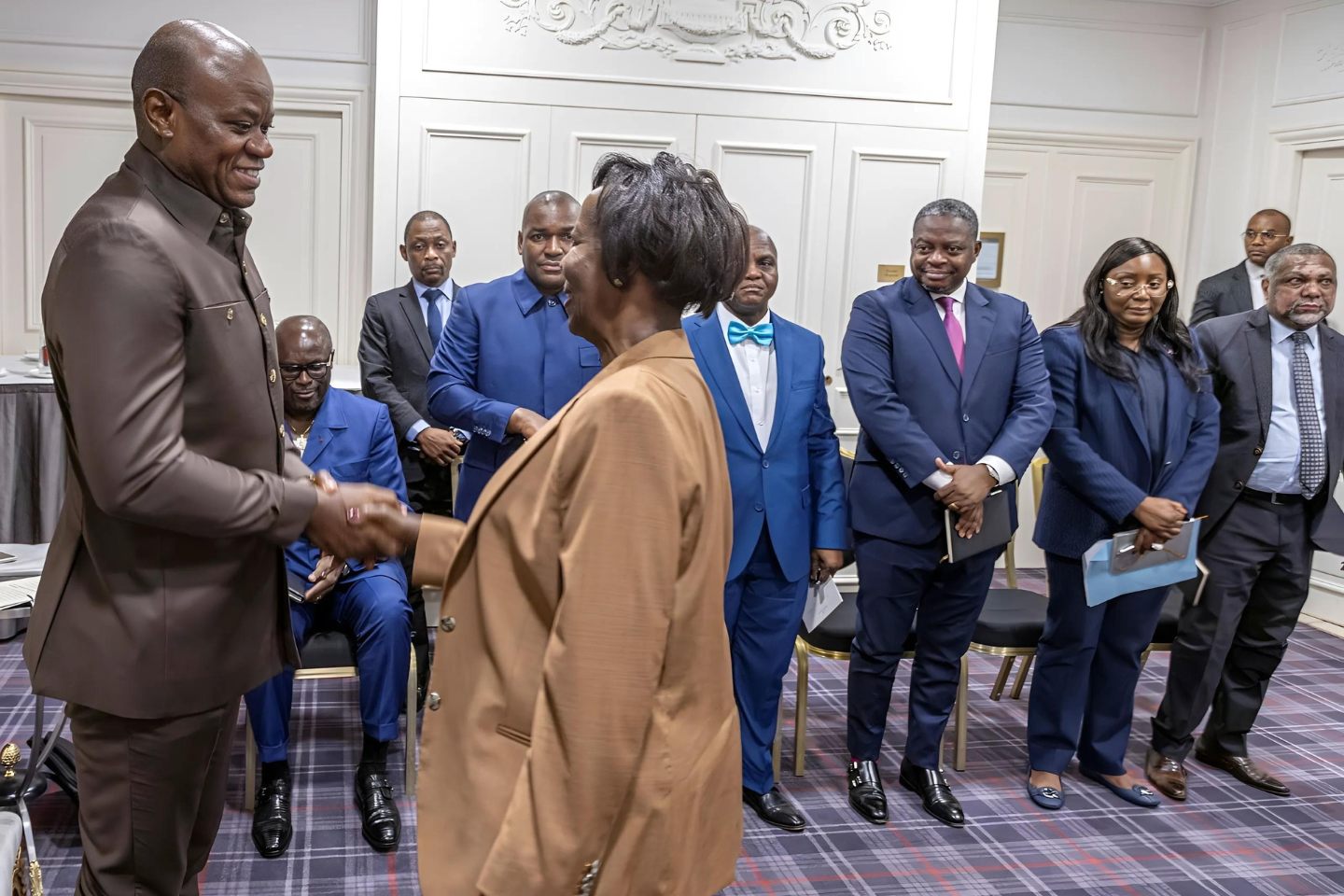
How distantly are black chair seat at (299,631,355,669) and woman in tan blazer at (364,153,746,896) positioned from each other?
1.90 meters

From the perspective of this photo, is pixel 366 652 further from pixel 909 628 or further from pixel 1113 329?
pixel 1113 329

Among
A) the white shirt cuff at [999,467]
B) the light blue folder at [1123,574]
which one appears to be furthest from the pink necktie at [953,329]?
the light blue folder at [1123,574]

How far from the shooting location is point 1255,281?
223 inches

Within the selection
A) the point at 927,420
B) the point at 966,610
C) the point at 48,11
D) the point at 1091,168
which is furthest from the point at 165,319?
the point at 1091,168

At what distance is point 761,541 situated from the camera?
125 inches

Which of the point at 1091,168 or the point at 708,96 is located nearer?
the point at 708,96

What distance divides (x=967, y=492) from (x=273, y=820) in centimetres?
210

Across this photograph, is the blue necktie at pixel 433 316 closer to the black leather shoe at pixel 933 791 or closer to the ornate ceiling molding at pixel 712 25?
the ornate ceiling molding at pixel 712 25

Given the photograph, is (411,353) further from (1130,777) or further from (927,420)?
(1130,777)

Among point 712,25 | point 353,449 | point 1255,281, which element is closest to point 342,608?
point 353,449

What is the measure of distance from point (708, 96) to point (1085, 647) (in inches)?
122

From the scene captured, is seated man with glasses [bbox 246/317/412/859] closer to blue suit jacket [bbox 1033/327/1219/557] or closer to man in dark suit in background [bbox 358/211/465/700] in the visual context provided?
man in dark suit in background [bbox 358/211/465/700]

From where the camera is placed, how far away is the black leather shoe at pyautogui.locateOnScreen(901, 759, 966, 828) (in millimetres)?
3316

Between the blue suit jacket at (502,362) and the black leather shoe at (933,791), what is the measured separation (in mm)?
1580
